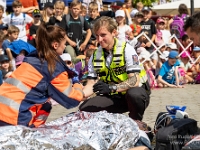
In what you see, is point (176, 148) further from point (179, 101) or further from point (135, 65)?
point (179, 101)

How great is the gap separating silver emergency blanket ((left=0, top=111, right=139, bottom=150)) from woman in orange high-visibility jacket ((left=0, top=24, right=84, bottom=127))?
0.81 ft

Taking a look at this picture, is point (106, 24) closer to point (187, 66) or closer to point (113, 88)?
point (113, 88)

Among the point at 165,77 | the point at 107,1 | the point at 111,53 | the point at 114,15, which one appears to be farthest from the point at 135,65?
the point at 107,1

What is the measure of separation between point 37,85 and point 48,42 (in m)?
0.45

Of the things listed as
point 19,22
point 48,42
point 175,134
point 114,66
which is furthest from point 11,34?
point 175,134

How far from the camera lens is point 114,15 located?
13.8m

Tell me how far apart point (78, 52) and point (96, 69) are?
5.93m

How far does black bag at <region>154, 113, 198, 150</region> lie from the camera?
4.88m

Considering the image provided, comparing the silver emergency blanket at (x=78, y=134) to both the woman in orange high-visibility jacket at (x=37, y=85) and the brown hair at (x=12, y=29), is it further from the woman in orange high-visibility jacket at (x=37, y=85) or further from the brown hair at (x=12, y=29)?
the brown hair at (x=12, y=29)

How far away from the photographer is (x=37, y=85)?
539 centimetres

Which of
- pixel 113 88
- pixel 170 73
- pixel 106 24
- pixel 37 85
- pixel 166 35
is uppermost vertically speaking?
pixel 106 24

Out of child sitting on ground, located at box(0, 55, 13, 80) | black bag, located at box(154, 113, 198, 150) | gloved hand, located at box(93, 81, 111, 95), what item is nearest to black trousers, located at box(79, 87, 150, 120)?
gloved hand, located at box(93, 81, 111, 95)

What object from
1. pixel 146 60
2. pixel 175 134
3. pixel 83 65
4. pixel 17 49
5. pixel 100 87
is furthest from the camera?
pixel 146 60

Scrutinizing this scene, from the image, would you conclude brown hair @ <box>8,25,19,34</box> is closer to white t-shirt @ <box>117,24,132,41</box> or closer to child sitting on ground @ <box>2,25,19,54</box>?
child sitting on ground @ <box>2,25,19,54</box>
